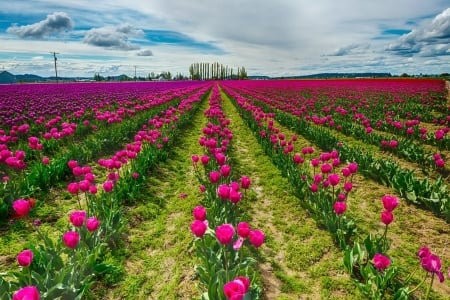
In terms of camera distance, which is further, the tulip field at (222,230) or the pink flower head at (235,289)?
the tulip field at (222,230)

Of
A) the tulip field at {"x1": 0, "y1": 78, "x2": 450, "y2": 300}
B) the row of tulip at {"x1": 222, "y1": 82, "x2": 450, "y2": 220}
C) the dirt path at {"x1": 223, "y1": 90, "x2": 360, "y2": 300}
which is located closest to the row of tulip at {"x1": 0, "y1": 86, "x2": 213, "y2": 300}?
the tulip field at {"x1": 0, "y1": 78, "x2": 450, "y2": 300}

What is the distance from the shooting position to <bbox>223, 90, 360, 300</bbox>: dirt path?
3744mm

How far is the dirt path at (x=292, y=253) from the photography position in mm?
3744

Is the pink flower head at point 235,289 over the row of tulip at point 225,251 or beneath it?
over

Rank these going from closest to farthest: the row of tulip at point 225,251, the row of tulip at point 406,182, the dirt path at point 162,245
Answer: the row of tulip at point 225,251 → the dirt path at point 162,245 → the row of tulip at point 406,182

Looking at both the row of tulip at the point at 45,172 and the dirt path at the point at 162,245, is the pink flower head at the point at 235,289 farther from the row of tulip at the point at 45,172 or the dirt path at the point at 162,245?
the row of tulip at the point at 45,172

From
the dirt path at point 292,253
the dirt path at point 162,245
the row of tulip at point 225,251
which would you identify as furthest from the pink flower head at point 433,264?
the dirt path at point 162,245

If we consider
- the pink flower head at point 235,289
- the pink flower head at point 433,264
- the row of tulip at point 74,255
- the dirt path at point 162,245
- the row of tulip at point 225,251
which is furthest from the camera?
the dirt path at point 162,245

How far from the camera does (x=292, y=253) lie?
4520mm

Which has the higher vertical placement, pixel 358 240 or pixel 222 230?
pixel 222 230

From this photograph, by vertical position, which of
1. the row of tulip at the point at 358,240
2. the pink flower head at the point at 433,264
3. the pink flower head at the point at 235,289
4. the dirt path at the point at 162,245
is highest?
the pink flower head at the point at 235,289

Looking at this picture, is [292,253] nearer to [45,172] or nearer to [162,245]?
[162,245]

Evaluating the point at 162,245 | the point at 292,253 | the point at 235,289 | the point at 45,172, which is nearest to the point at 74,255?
the point at 162,245

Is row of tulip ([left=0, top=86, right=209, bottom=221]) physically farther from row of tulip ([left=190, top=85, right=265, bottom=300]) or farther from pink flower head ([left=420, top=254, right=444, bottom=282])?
pink flower head ([left=420, top=254, right=444, bottom=282])
